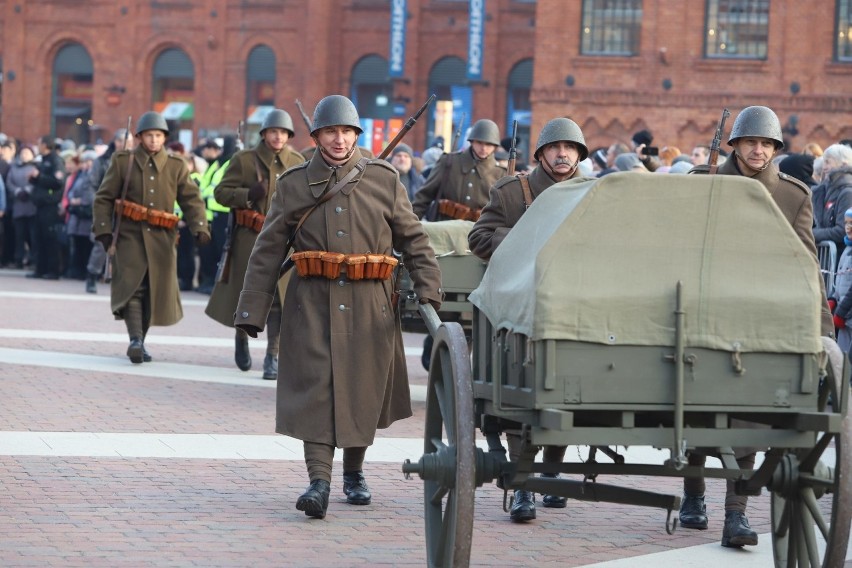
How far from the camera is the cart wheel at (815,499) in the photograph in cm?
564

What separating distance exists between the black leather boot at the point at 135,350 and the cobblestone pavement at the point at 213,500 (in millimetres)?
640

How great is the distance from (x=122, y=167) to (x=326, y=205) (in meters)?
6.18

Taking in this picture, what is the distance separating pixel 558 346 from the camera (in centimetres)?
550

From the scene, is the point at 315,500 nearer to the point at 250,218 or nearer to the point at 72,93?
the point at 250,218

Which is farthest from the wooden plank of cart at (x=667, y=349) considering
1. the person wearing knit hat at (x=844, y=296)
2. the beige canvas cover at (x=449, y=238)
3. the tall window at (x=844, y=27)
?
the tall window at (x=844, y=27)

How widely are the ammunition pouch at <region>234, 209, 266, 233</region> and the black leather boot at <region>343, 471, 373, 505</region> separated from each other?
197 inches

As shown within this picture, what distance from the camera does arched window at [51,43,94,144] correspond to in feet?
175

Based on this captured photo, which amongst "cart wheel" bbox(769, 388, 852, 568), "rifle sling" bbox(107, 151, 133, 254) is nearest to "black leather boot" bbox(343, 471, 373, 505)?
"cart wheel" bbox(769, 388, 852, 568)

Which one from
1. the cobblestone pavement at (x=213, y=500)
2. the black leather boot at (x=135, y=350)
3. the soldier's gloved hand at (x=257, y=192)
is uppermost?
the soldier's gloved hand at (x=257, y=192)

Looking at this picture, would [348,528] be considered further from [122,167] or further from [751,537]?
[122,167]

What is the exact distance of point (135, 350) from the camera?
13.5m

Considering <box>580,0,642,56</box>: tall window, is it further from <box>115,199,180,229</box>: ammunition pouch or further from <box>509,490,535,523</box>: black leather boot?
<box>509,490,535,523</box>: black leather boot

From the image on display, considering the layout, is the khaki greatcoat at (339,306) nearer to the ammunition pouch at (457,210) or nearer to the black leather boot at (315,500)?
the black leather boot at (315,500)

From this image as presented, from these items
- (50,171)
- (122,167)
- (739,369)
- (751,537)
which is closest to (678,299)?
(739,369)
